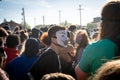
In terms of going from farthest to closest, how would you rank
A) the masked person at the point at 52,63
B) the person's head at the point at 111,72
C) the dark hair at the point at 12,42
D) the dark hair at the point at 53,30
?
the dark hair at the point at 12,42, the dark hair at the point at 53,30, the masked person at the point at 52,63, the person's head at the point at 111,72

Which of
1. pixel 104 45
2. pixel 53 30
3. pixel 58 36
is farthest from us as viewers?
pixel 53 30

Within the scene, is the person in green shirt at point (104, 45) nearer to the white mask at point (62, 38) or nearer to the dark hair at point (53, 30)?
the white mask at point (62, 38)

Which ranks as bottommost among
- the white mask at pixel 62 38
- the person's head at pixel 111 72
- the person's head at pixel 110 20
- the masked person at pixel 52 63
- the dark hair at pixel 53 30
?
the masked person at pixel 52 63

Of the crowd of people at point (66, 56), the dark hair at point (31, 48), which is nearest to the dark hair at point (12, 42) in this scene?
the crowd of people at point (66, 56)

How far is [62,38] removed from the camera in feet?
18.4

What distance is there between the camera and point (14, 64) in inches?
220

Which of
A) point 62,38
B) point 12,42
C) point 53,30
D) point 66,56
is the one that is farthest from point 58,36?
point 12,42

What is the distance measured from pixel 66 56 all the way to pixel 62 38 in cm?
35

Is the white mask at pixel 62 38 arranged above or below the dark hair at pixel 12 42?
above

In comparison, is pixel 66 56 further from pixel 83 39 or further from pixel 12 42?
pixel 12 42

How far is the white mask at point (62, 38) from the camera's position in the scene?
18.1ft

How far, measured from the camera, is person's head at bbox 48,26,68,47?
5491mm

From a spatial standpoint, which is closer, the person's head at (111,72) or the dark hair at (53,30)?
the person's head at (111,72)

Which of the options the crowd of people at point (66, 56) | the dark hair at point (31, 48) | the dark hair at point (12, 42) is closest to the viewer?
the crowd of people at point (66, 56)
